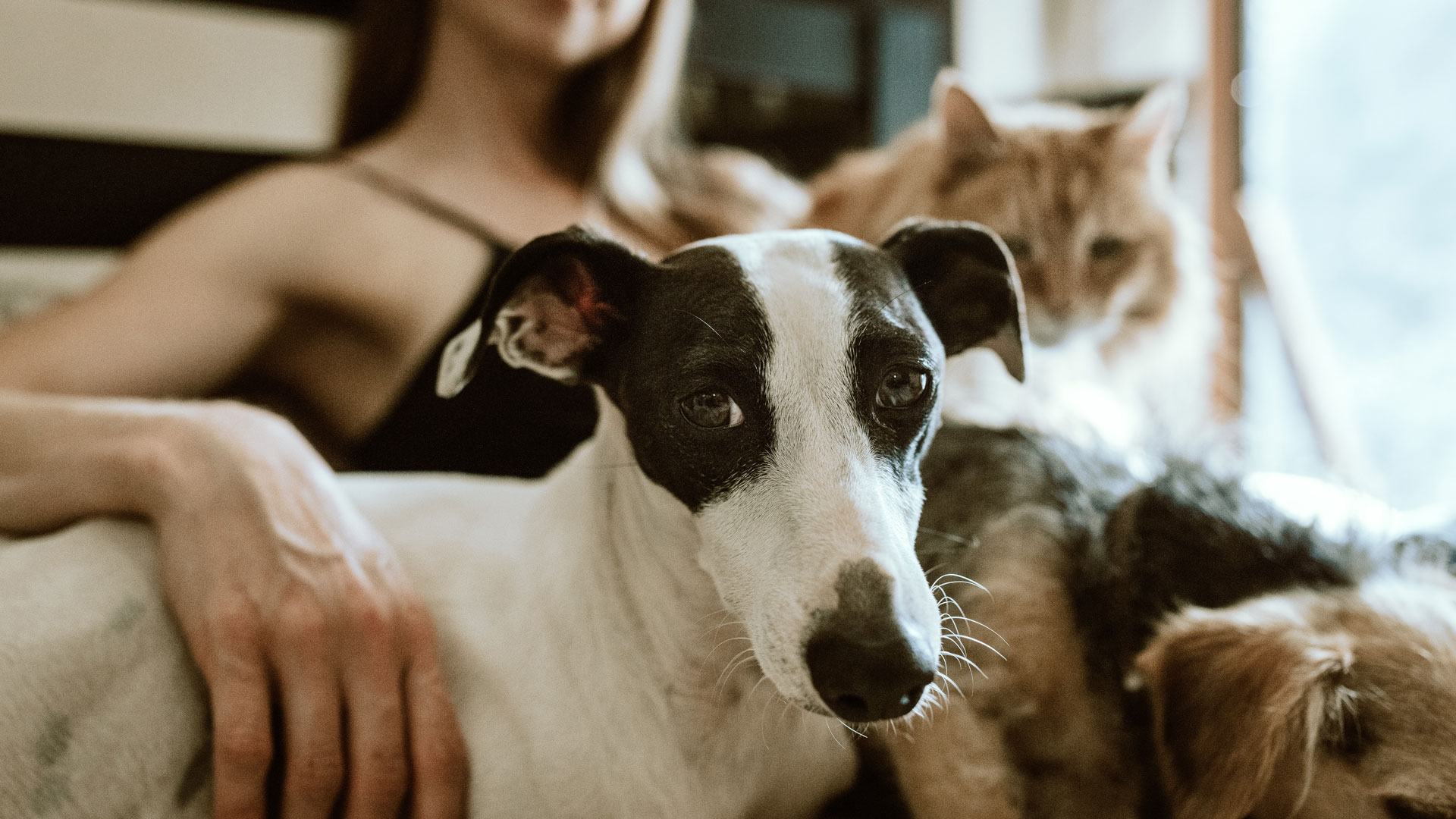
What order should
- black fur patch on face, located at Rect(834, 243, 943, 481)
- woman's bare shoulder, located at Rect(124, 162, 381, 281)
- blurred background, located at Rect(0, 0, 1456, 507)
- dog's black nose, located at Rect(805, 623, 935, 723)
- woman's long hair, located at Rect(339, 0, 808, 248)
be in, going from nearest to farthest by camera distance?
dog's black nose, located at Rect(805, 623, 935, 723) < black fur patch on face, located at Rect(834, 243, 943, 481) < woman's bare shoulder, located at Rect(124, 162, 381, 281) < woman's long hair, located at Rect(339, 0, 808, 248) < blurred background, located at Rect(0, 0, 1456, 507)

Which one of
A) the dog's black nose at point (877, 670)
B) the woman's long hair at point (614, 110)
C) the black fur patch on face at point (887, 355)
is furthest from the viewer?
the woman's long hair at point (614, 110)

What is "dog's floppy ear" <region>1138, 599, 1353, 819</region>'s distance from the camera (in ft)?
2.18

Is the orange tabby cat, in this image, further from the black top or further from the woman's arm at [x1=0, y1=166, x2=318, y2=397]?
the woman's arm at [x1=0, y1=166, x2=318, y2=397]

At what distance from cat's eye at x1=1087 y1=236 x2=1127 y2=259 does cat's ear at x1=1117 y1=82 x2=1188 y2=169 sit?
0.41ft

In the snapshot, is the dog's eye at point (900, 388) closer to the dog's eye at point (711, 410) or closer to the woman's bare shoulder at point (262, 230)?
the dog's eye at point (711, 410)

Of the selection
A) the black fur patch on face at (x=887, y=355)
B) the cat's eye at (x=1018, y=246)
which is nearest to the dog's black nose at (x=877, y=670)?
the black fur patch on face at (x=887, y=355)

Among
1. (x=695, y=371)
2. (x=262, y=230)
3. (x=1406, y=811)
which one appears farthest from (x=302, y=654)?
(x=1406, y=811)

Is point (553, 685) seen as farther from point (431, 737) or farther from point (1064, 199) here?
point (1064, 199)

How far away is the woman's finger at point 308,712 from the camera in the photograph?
0.71 m

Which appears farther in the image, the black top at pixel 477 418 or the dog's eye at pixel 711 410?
the black top at pixel 477 418

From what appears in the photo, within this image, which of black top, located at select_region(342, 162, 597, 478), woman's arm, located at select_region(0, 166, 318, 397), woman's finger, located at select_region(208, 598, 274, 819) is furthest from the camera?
woman's arm, located at select_region(0, 166, 318, 397)

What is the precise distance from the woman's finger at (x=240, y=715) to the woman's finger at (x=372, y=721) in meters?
0.07

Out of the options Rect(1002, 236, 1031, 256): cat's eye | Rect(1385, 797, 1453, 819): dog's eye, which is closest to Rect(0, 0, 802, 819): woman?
Rect(1002, 236, 1031, 256): cat's eye

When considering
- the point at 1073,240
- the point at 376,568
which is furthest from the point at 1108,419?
the point at 376,568
